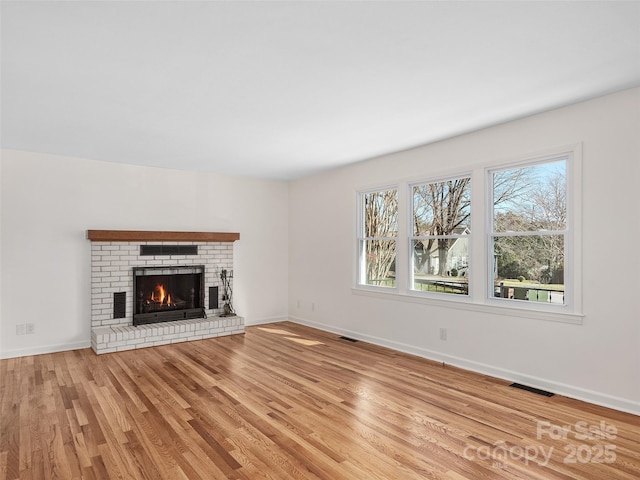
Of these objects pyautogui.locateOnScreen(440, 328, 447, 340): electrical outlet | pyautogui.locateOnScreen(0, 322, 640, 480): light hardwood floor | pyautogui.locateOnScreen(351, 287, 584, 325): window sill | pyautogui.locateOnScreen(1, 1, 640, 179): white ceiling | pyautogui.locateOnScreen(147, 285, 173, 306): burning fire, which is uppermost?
pyautogui.locateOnScreen(1, 1, 640, 179): white ceiling

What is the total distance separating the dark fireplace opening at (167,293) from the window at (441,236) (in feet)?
11.2

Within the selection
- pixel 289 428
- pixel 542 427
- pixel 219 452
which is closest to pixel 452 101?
pixel 542 427

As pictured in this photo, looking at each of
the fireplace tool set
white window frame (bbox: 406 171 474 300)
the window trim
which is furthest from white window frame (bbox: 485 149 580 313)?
the fireplace tool set

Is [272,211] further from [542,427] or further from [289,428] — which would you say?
[542,427]

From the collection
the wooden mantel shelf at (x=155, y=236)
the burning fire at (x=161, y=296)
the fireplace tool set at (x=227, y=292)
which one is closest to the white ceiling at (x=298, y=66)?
the wooden mantel shelf at (x=155, y=236)

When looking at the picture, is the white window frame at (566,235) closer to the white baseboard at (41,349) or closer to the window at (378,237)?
the window at (378,237)

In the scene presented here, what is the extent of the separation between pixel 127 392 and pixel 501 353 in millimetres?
3667

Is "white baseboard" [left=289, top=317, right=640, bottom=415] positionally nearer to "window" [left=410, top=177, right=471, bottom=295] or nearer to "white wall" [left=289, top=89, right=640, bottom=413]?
"white wall" [left=289, top=89, right=640, bottom=413]

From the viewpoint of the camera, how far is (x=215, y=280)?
6.54 metres

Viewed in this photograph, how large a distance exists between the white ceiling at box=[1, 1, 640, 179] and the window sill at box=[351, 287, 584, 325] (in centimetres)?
187

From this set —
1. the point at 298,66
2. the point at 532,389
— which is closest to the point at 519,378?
the point at 532,389

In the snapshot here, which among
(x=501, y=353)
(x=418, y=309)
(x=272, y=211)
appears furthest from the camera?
(x=272, y=211)

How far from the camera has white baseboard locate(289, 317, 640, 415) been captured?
10.8 ft

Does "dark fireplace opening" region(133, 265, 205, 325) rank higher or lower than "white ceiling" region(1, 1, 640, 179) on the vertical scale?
lower
